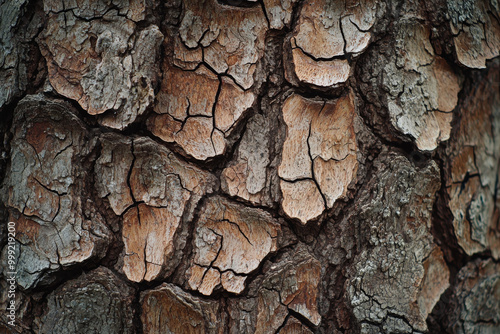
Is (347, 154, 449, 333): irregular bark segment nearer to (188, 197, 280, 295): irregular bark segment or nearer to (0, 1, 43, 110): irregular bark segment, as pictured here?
(188, 197, 280, 295): irregular bark segment

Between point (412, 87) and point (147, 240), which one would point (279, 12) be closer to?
point (412, 87)

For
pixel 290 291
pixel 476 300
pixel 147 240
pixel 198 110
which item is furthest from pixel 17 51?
pixel 476 300

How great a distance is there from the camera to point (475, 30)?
4.09 feet

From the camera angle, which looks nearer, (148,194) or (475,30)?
(148,194)

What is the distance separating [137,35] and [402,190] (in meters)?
0.86

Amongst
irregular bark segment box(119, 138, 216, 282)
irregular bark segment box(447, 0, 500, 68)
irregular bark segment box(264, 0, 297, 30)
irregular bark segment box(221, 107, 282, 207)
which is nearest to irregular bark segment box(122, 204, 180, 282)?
irregular bark segment box(119, 138, 216, 282)

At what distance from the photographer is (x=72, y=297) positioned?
1109 millimetres

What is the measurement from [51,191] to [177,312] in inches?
19.3

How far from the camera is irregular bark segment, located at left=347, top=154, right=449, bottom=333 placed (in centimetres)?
114

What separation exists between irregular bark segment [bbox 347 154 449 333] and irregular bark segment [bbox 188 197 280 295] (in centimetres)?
26

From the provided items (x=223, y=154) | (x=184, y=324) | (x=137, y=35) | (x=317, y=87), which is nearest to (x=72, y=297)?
(x=184, y=324)

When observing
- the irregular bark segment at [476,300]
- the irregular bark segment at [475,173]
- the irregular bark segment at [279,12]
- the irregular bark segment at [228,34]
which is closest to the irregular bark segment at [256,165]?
the irregular bark segment at [228,34]

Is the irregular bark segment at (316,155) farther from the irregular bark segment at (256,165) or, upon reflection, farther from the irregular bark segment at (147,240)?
the irregular bark segment at (147,240)

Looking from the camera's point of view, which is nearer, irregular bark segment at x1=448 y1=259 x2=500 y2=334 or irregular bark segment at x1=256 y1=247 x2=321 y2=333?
irregular bark segment at x1=256 y1=247 x2=321 y2=333
